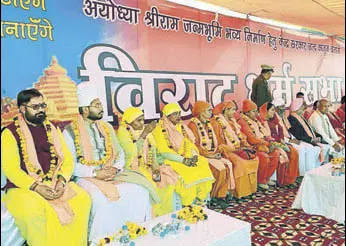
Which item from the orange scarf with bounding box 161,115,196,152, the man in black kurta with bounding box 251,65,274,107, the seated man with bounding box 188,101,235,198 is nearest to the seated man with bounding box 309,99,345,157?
the man in black kurta with bounding box 251,65,274,107

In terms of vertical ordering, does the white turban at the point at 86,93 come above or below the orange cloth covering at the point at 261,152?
above

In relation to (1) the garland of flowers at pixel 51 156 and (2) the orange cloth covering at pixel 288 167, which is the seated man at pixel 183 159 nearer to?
(1) the garland of flowers at pixel 51 156

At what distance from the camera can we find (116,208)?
9.82 feet

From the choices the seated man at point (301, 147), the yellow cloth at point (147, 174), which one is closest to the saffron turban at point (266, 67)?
the seated man at point (301, 147)

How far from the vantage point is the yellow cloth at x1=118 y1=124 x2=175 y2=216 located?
11.2 ft

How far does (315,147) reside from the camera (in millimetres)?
5191

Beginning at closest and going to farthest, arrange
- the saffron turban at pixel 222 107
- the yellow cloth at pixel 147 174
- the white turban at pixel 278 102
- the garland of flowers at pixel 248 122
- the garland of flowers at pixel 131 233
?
the garland of flowers at pixel 131 233
the yellow cloth at pixel 147 174
the saffron turban at pixel 222 107
the garland of flowers at pixel 248 122
the white turban at pixel 278 102

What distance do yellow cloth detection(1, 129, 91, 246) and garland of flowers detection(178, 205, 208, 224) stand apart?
80cm

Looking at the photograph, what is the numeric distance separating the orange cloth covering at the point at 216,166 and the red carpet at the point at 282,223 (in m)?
0.20

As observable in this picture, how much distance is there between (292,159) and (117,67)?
2.68m

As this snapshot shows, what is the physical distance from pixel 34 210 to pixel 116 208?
69 cm

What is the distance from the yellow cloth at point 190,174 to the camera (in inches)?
140

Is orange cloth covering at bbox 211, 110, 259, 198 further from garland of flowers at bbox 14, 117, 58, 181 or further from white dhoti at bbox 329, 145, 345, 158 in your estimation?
garland of flowers at bbox 14, 117, 58, 181

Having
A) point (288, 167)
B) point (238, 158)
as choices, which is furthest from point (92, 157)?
point (288, 167)
